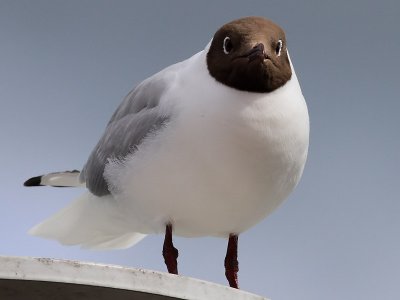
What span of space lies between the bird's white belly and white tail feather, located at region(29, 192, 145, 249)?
0.55m

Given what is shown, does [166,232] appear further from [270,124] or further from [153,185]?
[270,124]

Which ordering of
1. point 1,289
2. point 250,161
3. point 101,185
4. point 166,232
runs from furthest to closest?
point 101,185
point 166,232
point 250,161
point 1,289

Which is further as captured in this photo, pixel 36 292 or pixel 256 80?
pixel 256 80

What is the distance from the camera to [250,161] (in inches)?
110

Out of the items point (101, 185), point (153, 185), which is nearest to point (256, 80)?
point (153, 185)

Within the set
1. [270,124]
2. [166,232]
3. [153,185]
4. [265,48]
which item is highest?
[265,48]

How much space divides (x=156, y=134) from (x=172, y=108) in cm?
11

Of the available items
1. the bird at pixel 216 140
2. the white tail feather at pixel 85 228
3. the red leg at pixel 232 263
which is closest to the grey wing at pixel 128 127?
the bird at pixel 216 140

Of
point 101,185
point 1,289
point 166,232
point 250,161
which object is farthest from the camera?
point 101,185

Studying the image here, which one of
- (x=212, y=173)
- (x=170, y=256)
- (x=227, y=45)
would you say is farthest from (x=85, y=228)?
(x=227, y=45)

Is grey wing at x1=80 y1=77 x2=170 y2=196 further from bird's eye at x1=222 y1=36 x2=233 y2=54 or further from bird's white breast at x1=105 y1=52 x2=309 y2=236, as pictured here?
bird's eye at x1=222 y1=36 x2=233 y2=54

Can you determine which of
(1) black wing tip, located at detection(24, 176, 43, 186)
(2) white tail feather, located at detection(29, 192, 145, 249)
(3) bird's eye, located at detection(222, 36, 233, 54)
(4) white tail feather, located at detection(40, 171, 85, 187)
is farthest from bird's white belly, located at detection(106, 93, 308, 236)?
(1) black wing tip, located at detection(24, 176, 43, 186)

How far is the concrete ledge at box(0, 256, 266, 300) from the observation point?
1.66 meters

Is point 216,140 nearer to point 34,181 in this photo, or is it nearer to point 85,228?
point 85,228
